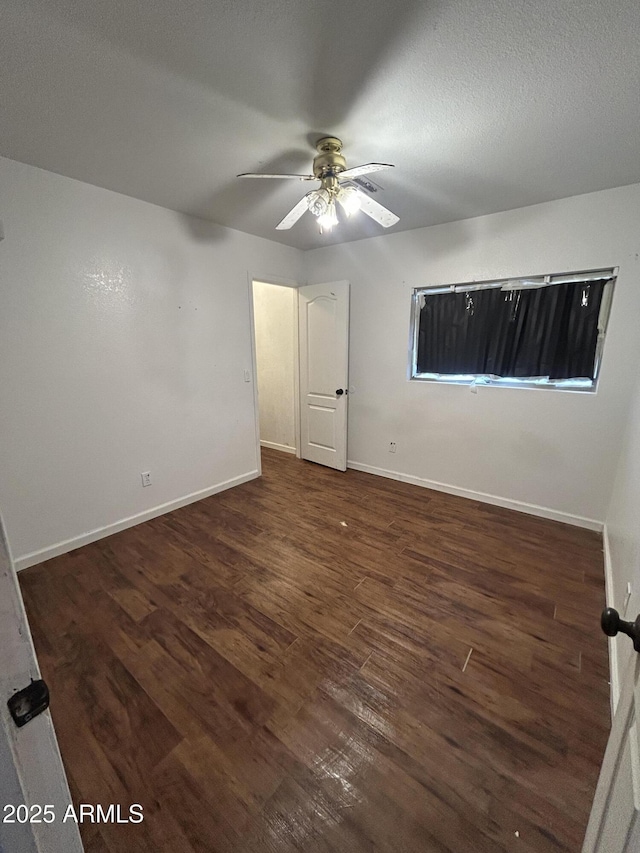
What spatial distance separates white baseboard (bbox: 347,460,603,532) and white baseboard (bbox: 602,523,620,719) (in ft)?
0.70

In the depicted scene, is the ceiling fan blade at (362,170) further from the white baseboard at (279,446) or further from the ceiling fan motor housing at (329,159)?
the white baseboard at (279,446)

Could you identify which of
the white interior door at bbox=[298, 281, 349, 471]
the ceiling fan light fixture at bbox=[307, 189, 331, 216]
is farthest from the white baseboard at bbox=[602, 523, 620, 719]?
the ceiling fan light fixture at bbox=[307, 189, 331, 216]

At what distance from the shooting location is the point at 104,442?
97.7 inches

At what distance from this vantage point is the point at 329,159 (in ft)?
5.50

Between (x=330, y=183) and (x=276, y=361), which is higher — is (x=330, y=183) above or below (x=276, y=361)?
above

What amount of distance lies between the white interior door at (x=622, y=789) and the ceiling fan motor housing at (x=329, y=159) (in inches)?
82.6

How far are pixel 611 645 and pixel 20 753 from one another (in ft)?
7.30

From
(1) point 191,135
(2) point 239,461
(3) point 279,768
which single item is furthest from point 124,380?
(3) point 279,768

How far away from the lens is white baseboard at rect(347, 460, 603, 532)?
8.70ft

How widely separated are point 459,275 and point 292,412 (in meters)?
2.42

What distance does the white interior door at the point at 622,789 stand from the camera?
1.59ft

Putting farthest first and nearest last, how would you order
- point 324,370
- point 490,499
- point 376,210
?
point 324,370 → point 490,499 → point 376,210

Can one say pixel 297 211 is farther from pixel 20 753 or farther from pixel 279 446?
pixel 279 446

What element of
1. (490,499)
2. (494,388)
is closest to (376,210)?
(494,388)
